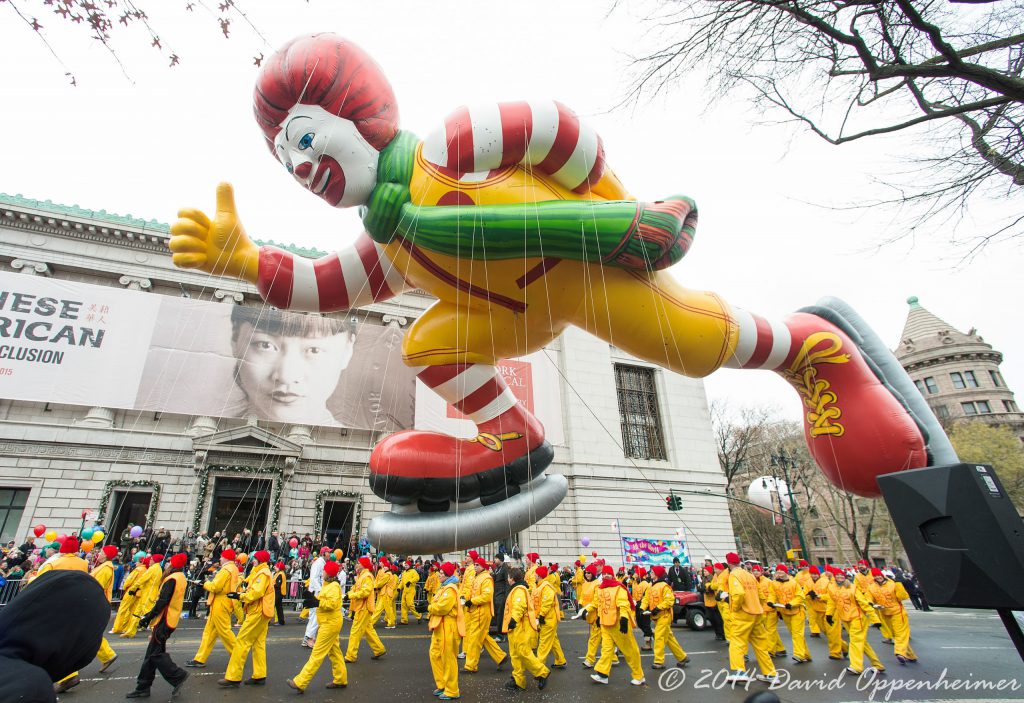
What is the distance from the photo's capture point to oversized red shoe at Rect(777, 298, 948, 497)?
3.19 meters

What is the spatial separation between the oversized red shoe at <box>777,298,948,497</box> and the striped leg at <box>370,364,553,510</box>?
72.3 inches

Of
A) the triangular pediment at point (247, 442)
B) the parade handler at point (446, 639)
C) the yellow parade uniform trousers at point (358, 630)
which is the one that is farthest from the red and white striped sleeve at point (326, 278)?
the triangular pediment at point (247, 442)

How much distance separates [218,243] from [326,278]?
67 centimetres

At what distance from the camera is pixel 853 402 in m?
3.32

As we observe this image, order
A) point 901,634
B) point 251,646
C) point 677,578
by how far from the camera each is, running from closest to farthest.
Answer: point 251,646, point 901,634, point 677,578

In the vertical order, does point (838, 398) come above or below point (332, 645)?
above

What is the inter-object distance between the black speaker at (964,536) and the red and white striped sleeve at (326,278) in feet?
10.3

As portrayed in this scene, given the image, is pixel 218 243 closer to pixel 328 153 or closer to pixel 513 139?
pixel 328 153

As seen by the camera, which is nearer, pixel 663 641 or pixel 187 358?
pixel 663 641

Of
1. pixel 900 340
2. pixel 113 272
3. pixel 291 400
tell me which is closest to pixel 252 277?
pixel 291 400

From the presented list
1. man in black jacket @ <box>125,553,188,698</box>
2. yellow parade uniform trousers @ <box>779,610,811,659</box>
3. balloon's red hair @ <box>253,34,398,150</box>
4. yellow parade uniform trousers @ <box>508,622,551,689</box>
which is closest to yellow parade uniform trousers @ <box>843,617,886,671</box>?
yellow parade uniform trousers @ <box>779,610,811,659</box>

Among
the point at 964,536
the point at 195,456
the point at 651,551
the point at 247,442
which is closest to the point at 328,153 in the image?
the point at 964,536

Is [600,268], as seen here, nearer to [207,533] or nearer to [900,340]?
[207,533]

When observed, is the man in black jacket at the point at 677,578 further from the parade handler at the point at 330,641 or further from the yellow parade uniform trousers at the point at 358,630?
the parade handler at the point at 330,641
